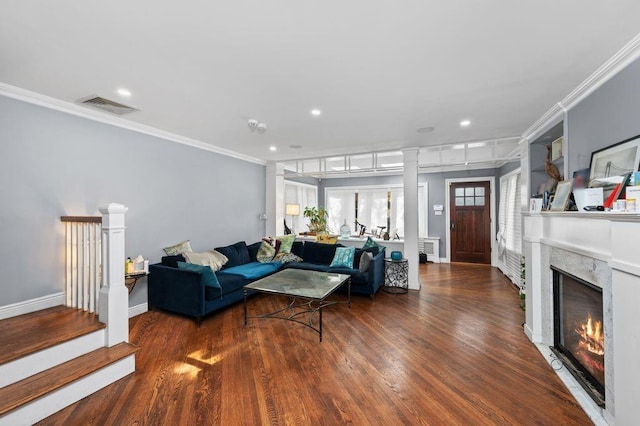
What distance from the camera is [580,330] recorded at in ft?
7.47

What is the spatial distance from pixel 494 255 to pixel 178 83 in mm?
7290

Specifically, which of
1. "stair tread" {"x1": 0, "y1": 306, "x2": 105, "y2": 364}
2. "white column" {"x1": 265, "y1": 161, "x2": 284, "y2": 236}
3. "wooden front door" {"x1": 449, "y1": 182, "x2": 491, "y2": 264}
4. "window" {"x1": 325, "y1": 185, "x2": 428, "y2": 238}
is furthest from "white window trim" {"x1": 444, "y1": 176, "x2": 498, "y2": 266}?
"stair tread" {"x1": 0, "y1": 306, "x2": 105, "y2": 364}

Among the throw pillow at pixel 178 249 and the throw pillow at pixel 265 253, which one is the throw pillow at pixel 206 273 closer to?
the throw pillow at pixel 178 249

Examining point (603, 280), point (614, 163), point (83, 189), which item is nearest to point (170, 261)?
point (83, 189)

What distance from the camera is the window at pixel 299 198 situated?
296 inches

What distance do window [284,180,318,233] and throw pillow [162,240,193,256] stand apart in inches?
139

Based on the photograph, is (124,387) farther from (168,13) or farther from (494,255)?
(494,255)

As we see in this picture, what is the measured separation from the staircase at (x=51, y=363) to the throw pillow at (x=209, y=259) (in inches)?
54.7

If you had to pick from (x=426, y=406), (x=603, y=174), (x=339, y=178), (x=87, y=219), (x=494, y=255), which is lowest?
(x=426, y=406)

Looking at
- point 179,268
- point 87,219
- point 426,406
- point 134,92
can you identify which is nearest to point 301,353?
point 426,406

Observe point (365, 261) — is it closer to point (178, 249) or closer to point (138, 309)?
point (178, 249)

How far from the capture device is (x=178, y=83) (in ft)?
8.02

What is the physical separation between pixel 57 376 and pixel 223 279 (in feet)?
6.15

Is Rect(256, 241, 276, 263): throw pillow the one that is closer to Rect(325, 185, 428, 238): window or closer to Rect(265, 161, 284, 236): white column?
Rect(265, 161, 284, 236): white column
